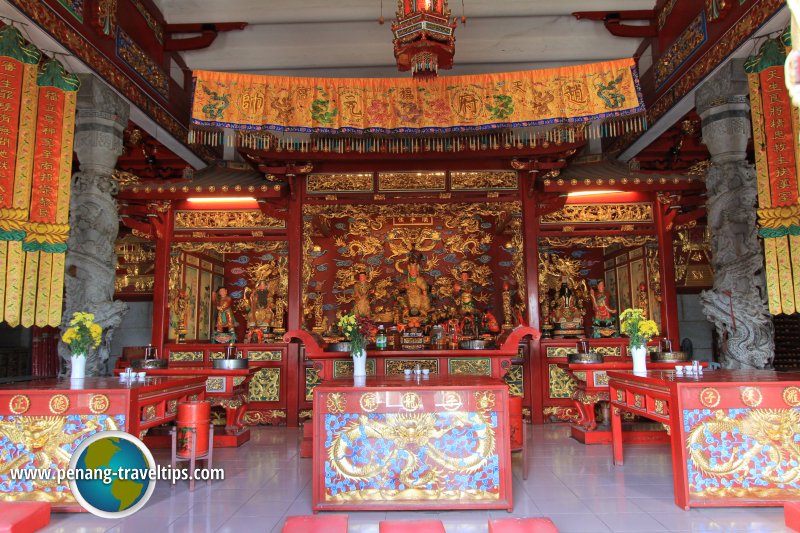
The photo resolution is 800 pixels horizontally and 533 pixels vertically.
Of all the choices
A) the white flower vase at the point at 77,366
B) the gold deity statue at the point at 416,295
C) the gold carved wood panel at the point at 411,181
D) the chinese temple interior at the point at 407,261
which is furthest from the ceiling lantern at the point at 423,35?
the gold deity statue at the point at 416,295

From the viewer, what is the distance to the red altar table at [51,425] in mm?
3357

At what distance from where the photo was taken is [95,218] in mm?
5609

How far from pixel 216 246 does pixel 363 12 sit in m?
3.61

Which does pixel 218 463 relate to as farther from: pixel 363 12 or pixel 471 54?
pixel 471 54

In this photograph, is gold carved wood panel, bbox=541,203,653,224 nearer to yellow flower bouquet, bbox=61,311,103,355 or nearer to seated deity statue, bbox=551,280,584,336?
seated deity statue, bbox=551,280,584,336

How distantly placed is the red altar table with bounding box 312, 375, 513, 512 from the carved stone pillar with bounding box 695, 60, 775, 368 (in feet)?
10.3

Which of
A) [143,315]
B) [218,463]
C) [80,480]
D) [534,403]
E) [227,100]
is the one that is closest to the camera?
[80,480]

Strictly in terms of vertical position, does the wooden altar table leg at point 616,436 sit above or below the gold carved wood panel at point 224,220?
below

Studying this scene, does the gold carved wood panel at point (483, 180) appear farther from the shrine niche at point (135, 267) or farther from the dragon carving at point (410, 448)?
the shrine niche at point (135, 267)

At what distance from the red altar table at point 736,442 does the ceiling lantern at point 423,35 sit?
10.1 ft

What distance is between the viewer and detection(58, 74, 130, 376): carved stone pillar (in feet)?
18.0

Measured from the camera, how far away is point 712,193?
5660 millimetres

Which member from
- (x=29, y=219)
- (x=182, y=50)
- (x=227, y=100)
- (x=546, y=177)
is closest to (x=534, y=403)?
(x=546, y=177)

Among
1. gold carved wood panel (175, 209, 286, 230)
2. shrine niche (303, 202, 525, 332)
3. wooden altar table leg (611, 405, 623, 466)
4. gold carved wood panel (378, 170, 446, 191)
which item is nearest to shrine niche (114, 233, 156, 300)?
gold carved wood panel (175, 209, 286, 230)
